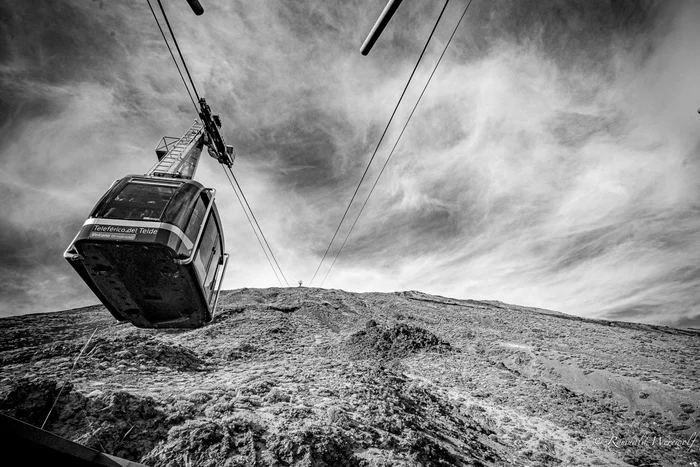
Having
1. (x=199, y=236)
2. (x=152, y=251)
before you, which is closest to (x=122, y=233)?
(x=152, y=251)

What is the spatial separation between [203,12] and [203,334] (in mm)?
13441

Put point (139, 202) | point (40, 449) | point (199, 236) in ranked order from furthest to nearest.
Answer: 1. point (199, 236)
2. point (139, 202)
3. point (40, 449)

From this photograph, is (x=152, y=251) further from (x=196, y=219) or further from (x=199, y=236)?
(x=196, y=219)

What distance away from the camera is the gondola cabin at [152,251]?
4.96 metres

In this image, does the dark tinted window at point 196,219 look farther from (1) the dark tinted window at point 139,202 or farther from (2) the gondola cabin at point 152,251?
(1) the dark tinted window at point 139,202

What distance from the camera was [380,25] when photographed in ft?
7.19

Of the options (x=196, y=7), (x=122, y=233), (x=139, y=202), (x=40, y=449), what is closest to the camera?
(x=40, y=449)

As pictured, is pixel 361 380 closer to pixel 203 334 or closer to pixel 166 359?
pixel 166 359

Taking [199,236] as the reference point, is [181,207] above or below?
above

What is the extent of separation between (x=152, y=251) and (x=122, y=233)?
0.56 meters

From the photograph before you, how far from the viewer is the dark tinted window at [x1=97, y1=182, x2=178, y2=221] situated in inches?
202

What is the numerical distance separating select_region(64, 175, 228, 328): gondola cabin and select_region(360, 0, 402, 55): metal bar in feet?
14.8

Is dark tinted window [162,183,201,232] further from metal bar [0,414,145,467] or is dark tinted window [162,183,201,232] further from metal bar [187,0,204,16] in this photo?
metal bar [0,414,145,467]

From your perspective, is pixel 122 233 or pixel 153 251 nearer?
pixel 122 233
